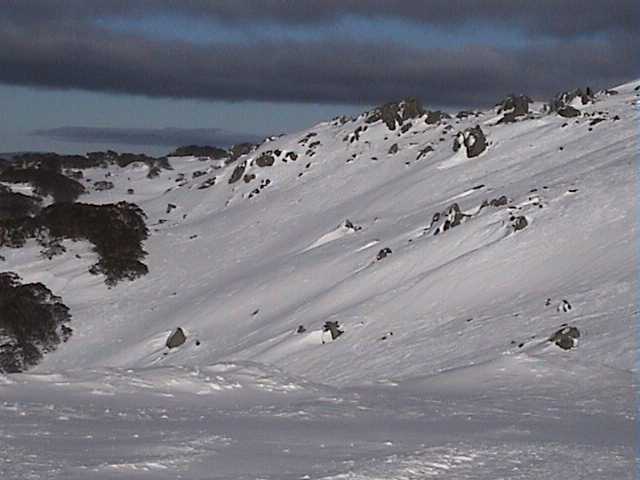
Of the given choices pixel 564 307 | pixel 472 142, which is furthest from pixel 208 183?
pixel 564 307

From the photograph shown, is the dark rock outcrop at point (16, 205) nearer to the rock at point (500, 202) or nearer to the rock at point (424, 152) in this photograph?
the rock at point (424, 152)

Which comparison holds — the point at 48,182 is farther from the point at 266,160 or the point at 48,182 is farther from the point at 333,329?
the point at 333,329

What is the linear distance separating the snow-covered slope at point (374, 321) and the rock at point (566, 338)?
215 mm

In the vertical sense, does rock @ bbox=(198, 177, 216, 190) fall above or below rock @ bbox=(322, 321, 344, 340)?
above

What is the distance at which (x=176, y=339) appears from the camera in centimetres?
2345

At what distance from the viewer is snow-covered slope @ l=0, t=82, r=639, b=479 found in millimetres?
8070

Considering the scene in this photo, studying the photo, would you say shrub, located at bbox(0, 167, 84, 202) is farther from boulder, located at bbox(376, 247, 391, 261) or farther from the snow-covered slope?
boulder, located at bbox(376, 247, 391, 261)

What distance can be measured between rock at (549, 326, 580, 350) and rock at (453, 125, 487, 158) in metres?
22.8

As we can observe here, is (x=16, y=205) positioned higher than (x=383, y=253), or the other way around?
(x=16, y=205)


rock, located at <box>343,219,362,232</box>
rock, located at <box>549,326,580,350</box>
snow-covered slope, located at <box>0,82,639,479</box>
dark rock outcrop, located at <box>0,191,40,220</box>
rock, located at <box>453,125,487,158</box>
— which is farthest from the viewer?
dark rock outcrop, located at <box>0,191,40,220</box>

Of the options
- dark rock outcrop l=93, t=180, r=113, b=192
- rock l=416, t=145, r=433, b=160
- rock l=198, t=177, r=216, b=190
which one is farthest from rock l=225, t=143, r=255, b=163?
rock l=416, t=145, r=433, b=160

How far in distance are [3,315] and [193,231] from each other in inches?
635

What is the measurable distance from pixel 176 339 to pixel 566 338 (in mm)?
12137

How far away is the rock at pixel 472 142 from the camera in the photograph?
37.3 meters
